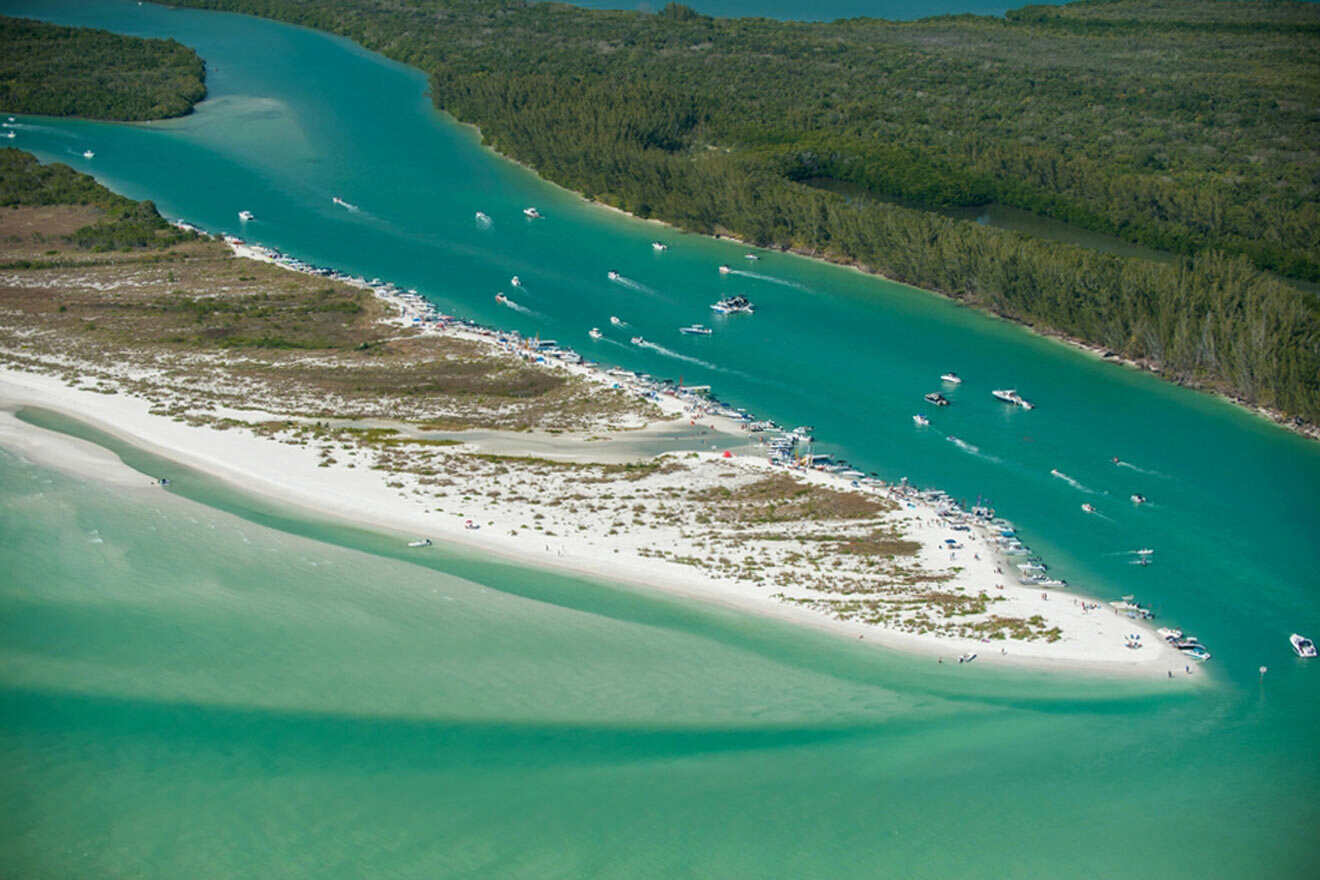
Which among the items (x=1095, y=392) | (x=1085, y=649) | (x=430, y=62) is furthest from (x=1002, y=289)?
(x=430, y=62)

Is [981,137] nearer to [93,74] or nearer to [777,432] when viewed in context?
[777,432]

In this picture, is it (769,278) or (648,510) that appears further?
(769,278)

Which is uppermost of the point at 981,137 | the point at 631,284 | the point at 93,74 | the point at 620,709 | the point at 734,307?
the point at 981,137

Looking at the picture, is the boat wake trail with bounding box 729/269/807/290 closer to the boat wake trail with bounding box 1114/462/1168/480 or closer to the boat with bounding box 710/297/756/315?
the boat with bounding box 710/297/756/315

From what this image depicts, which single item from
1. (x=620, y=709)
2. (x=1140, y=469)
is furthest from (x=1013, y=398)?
(x=620, y=709)

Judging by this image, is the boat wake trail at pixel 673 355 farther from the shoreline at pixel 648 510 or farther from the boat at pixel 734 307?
the boat at pixel 734 307

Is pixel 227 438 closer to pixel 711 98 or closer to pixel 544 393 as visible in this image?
pixel 544 393
